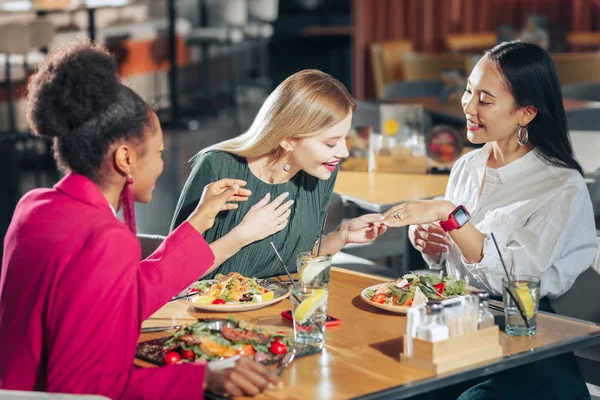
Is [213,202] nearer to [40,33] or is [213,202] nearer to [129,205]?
[129,205]

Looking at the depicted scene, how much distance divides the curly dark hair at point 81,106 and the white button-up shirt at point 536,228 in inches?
47.9

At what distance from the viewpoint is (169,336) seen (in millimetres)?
2078

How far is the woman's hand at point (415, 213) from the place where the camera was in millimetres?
2553

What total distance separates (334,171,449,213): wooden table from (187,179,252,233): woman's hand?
121cm

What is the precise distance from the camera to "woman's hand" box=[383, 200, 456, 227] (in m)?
2.55

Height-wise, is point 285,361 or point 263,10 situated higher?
point 263,10

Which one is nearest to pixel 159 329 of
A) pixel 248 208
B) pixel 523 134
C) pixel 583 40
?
pixel 248 208

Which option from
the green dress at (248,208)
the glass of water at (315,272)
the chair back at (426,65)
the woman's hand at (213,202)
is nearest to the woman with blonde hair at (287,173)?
the green dress at (248,208)

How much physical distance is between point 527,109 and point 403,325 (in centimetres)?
91

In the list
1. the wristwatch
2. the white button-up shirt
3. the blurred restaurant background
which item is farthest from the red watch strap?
the blurred restaurant background

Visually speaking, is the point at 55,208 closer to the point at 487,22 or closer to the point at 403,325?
the point at 403,325

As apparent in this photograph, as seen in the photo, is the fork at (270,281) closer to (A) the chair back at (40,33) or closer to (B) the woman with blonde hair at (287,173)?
(B) the woman with blonde hair at (287,173)

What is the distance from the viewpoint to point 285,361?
1.89m

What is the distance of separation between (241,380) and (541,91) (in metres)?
1.44
